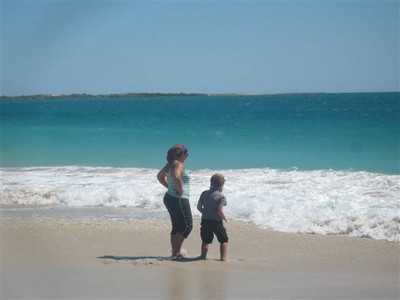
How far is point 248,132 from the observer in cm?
3559

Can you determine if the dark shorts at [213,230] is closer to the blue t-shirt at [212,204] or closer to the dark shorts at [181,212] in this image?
the blue t-shirt at [212,204]

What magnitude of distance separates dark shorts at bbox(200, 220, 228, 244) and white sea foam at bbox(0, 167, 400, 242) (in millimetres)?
2644

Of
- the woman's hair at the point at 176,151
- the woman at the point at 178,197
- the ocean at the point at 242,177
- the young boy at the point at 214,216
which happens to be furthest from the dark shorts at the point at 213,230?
the ocean at the point at 242,177

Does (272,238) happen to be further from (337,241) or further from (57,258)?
(57,258)

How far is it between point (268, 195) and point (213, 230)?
202 inches

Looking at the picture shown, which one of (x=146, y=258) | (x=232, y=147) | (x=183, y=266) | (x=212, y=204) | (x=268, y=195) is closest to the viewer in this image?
(x=183, y=266)

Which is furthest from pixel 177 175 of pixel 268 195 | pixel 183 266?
pixel 268 195

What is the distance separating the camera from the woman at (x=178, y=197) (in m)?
7.86

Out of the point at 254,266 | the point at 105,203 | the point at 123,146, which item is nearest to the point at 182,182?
the point at 254,266

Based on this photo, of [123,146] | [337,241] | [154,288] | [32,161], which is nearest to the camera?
[154,288]

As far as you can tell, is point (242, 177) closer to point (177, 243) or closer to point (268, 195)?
point (268, 195)

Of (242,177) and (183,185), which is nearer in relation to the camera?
(183,185)

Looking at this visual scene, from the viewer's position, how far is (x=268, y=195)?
42.4ft

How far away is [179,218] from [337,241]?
266 cm
